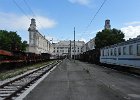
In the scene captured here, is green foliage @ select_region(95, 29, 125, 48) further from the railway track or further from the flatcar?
the railway track

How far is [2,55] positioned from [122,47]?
12.0m

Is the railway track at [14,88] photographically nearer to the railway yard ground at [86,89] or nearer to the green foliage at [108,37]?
the railway yard ground at [86,89]

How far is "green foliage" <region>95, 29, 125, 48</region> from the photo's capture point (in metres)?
104

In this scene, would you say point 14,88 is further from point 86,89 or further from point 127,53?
point 127,53

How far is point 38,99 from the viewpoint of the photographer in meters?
12.2

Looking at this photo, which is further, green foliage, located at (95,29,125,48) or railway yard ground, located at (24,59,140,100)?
green foliage, located at (95,29,125,48)

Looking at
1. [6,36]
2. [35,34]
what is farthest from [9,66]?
[6,36]

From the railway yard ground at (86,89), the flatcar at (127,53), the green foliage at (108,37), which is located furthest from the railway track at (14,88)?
the green foliage at (108,37)

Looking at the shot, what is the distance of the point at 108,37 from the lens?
10519 centimetres

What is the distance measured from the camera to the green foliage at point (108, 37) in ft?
343

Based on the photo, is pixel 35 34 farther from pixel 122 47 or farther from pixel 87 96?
pixel 87 96

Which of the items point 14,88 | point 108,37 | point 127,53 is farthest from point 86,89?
point 108,37

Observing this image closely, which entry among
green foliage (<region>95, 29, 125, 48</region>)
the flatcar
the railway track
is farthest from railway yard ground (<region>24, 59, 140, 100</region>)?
green foliage (<region>95, 29, 125, 48</region>)

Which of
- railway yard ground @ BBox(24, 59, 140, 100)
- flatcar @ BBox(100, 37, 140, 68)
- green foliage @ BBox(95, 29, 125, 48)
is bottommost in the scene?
railway yard ground @ BBox(24, 59, 140, 100)
